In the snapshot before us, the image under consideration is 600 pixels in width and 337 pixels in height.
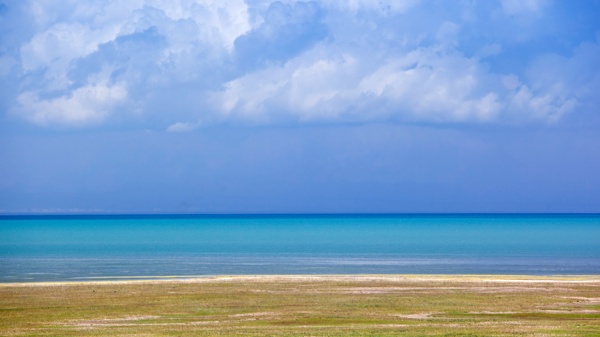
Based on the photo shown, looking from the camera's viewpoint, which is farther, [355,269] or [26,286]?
[355,269]

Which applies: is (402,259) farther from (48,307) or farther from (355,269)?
(48,307)

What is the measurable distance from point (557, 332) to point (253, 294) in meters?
19.1

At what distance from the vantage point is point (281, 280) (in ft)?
194

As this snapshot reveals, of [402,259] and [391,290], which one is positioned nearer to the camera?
[391,290]

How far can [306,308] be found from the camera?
43.9 m

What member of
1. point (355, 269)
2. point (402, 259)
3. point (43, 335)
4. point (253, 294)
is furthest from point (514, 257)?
point (43, 335)

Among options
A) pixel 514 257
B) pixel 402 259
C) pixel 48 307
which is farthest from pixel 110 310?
pixel 514 257

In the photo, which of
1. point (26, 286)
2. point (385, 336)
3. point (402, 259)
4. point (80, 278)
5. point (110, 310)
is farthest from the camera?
point (402, 259)

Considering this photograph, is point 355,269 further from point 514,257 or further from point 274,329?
point 274,329

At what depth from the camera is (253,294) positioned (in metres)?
50.4

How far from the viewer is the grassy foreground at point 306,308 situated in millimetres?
37156

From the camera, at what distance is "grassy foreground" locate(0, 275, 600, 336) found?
37156 millimetres

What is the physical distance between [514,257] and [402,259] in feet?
41.0

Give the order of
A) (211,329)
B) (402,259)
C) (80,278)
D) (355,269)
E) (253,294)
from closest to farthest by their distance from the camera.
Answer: (211,329) < (253,294) < (80,278) < (355,269) < (402,259)
